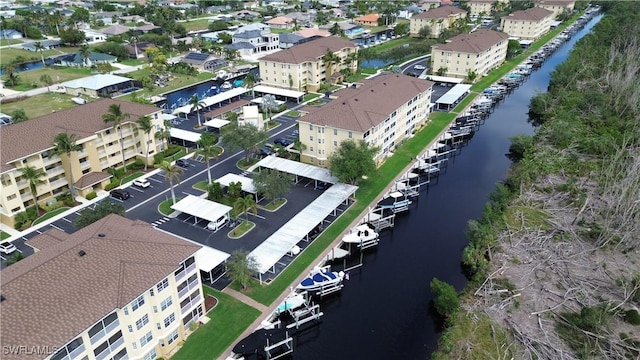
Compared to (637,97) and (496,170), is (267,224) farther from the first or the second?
(637,97)

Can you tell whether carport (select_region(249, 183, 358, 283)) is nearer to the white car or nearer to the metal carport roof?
the metal carport roof

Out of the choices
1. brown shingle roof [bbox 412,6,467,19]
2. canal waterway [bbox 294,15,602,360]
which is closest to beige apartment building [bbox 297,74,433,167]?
canal waterway [bbox 294,15,602,360]

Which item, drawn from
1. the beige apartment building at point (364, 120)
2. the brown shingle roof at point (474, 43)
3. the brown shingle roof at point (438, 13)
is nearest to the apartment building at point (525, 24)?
the brown shingle roof at point (438, 13)

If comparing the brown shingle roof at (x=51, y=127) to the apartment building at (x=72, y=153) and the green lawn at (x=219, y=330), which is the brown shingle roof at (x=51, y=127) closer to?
the apartment building at (x=72, y=153)

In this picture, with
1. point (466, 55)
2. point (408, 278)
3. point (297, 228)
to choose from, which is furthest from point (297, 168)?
point (466, 55)

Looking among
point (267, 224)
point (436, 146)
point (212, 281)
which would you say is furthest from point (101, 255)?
point (436, 146)
